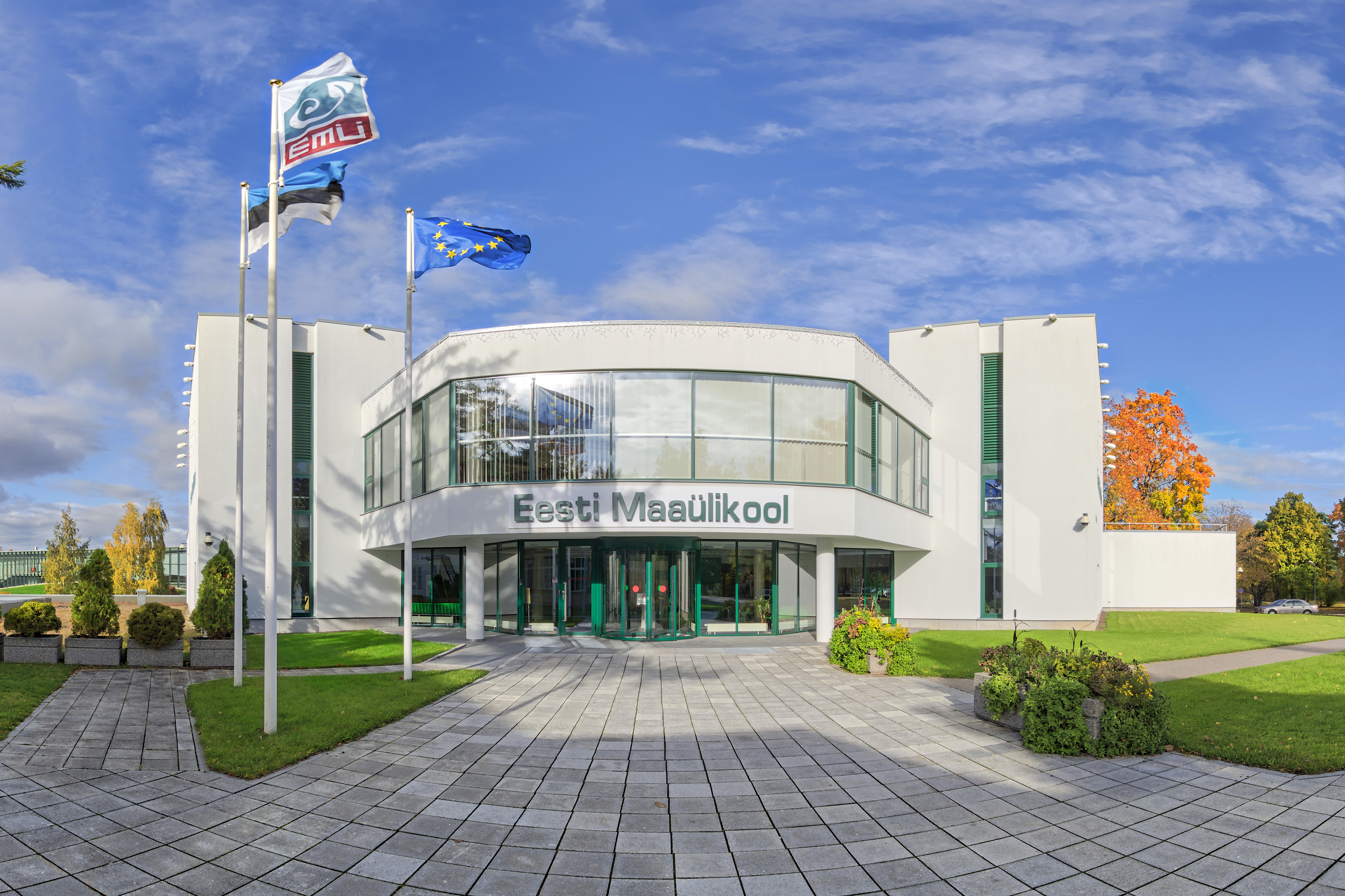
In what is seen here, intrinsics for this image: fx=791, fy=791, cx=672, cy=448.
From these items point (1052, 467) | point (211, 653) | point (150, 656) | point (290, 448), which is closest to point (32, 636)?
point (150, 656)

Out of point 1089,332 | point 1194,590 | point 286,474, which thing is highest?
point 1089,332

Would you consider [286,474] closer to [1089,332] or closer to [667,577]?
[667,577]

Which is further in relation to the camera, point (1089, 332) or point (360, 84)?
point (1089, 332)

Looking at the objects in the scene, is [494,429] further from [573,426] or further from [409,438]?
[409,438]

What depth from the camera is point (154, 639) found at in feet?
48.2

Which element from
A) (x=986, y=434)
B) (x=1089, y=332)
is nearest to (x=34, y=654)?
(x=986, y=434)

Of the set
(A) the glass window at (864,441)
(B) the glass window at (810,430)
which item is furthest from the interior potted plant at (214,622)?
(A) the glass window at (864,441)

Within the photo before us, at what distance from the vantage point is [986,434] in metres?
26.5

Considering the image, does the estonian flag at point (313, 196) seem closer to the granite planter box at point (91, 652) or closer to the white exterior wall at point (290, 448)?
the granite planter box at point (91, 652)

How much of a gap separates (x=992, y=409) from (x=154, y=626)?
943 inches

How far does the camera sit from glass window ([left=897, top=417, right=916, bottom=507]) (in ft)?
75.9

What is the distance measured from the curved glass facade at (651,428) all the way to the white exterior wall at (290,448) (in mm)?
7732

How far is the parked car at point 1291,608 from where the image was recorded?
52.4m

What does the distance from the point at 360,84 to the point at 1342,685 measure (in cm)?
1783
